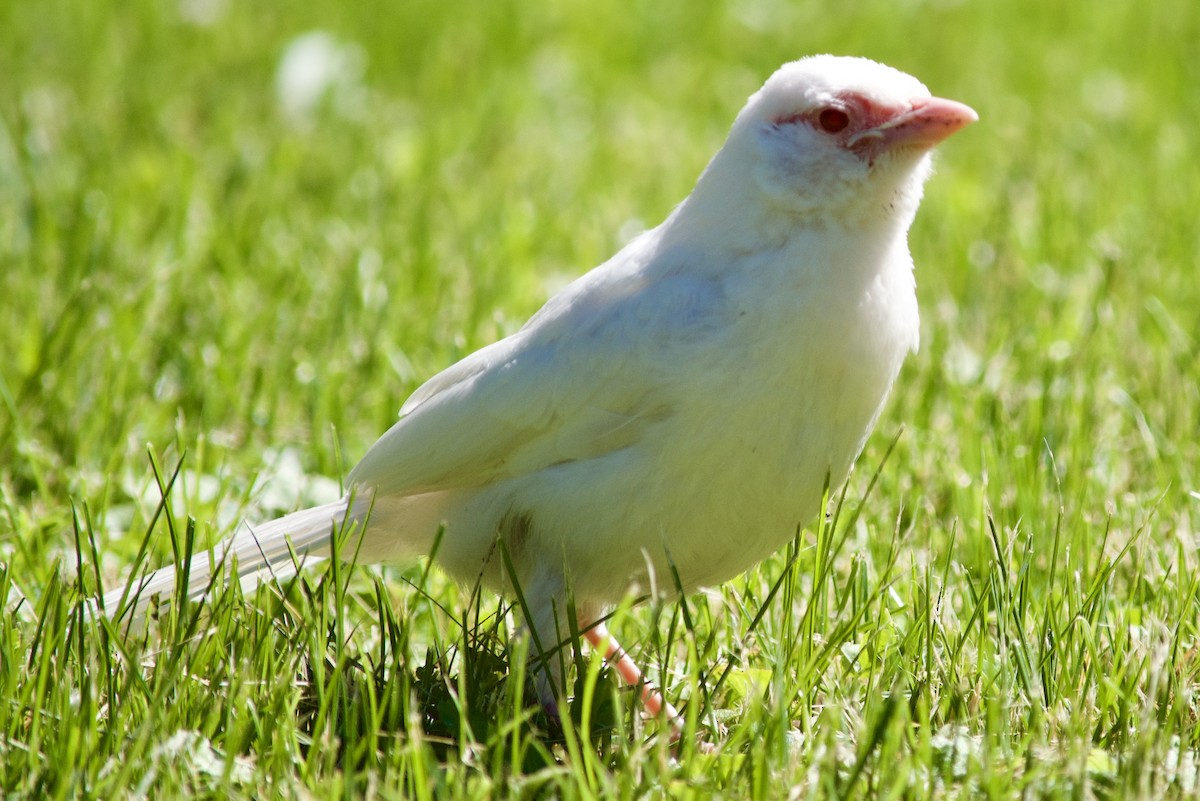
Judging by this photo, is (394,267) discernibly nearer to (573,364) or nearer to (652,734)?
(573,364)

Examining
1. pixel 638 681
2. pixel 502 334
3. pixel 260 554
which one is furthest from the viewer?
pixel 502 334

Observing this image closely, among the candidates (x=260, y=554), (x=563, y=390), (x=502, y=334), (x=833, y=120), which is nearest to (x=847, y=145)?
(x=833, y=120)

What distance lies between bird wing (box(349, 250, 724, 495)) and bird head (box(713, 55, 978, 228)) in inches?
11.5

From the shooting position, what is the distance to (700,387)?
2.96m

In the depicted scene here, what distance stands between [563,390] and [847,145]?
80cm

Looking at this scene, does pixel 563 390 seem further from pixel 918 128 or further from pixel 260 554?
pixel 918 128

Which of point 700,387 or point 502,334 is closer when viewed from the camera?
point 700,387

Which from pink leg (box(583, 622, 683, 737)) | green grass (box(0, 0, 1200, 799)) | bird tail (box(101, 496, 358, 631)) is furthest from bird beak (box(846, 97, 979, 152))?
bird tail (box(101, 496, 358, 631))

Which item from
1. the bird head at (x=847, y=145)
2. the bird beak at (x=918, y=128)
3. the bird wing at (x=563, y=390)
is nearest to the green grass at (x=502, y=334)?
the bird wing at (x=563, y=390)

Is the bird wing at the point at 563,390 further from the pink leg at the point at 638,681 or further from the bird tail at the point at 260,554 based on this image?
the pink leg at the point at 638,681

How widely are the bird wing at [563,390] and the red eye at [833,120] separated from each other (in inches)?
17.3

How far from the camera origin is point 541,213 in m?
6.36

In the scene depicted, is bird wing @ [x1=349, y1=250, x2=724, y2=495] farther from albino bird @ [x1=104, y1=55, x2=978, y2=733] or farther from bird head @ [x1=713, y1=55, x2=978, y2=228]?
bird head @ [x1=713, y1=55, x2=978, y2=228]

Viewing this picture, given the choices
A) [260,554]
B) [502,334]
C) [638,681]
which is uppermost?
[502,334]
